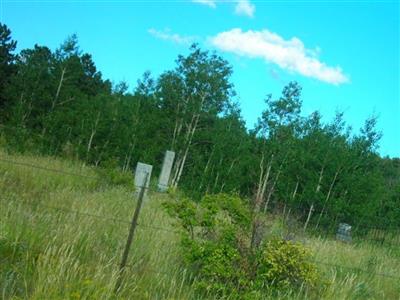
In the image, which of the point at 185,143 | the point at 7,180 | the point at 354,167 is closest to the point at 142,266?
the point at 7,180

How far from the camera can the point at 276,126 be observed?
29.5 metres

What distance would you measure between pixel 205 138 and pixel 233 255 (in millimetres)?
26982

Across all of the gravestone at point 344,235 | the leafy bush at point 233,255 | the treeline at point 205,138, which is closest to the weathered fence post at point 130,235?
the leafy bush at point 233,255

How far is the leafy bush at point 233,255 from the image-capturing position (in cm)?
571

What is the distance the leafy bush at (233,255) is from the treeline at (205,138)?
46.8 feet

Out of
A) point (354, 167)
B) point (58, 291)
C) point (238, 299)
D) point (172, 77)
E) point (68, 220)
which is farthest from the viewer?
point (172, 77)

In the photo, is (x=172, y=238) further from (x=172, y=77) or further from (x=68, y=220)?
(x=172, y=77)

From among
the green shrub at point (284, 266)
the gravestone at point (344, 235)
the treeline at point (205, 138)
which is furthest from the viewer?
the treeline at point (205, 138)

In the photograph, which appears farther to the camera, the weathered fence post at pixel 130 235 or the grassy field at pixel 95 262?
the weathered fence post at pixel 130 235

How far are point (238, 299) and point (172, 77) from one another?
30.9 metres

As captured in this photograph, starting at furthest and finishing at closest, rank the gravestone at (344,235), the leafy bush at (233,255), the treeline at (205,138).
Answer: the treeline at (205,138) < the gravestone at (344,235) < the leafy bush at (233,255)

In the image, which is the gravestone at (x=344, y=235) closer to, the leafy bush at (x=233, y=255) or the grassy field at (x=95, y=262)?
the grassy field at (x=95, y=262)

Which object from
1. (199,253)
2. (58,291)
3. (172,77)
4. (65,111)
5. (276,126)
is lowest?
(58,291)

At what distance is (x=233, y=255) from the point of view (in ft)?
19.0
